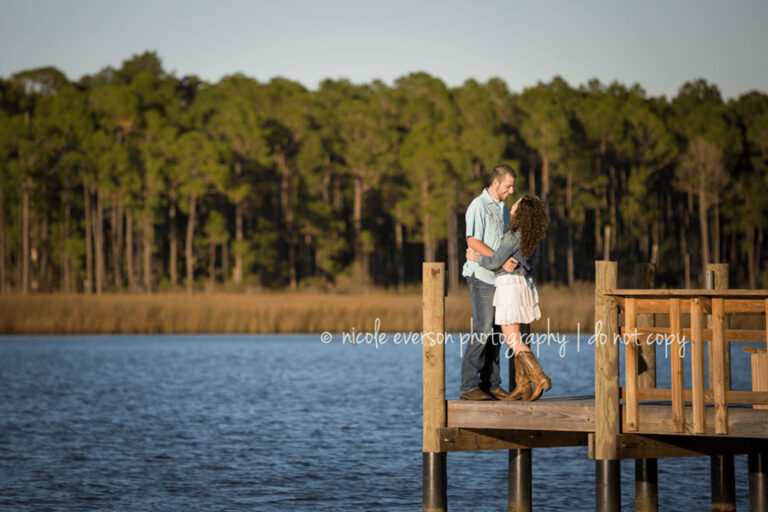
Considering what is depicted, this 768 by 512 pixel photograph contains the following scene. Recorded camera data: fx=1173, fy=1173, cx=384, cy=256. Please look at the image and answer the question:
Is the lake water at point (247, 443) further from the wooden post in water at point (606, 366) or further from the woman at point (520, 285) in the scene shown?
the wooden post in water at point (606, 366)

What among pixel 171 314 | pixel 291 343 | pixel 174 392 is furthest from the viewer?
pixel 291 343

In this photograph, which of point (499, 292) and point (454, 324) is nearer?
point (499, 292)

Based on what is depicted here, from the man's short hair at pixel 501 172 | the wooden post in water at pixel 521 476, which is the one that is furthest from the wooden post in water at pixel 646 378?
the man's short hair at pixel 501 172

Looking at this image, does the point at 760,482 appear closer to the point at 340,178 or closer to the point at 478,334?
the point at 478,334

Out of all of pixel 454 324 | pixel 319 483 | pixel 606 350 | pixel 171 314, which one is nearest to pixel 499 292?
pixel 606 350

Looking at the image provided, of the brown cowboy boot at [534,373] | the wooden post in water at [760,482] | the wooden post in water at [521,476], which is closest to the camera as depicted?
the brown cowboy boot at [534,373]

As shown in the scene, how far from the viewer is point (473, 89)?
79.4 m

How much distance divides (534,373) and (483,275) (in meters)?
0.94

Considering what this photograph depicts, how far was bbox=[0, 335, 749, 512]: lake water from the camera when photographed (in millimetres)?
15891

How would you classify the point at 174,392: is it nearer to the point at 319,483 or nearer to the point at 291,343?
the point at 319,483

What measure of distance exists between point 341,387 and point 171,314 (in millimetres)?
14713

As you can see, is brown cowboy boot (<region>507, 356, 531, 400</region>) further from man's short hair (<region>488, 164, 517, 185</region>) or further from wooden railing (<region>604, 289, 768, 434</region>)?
man's short hair (<region>488, 164, 517, 185</region>)

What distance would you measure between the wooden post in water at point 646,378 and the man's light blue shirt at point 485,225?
2138mm

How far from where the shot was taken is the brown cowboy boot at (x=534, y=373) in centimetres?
982
